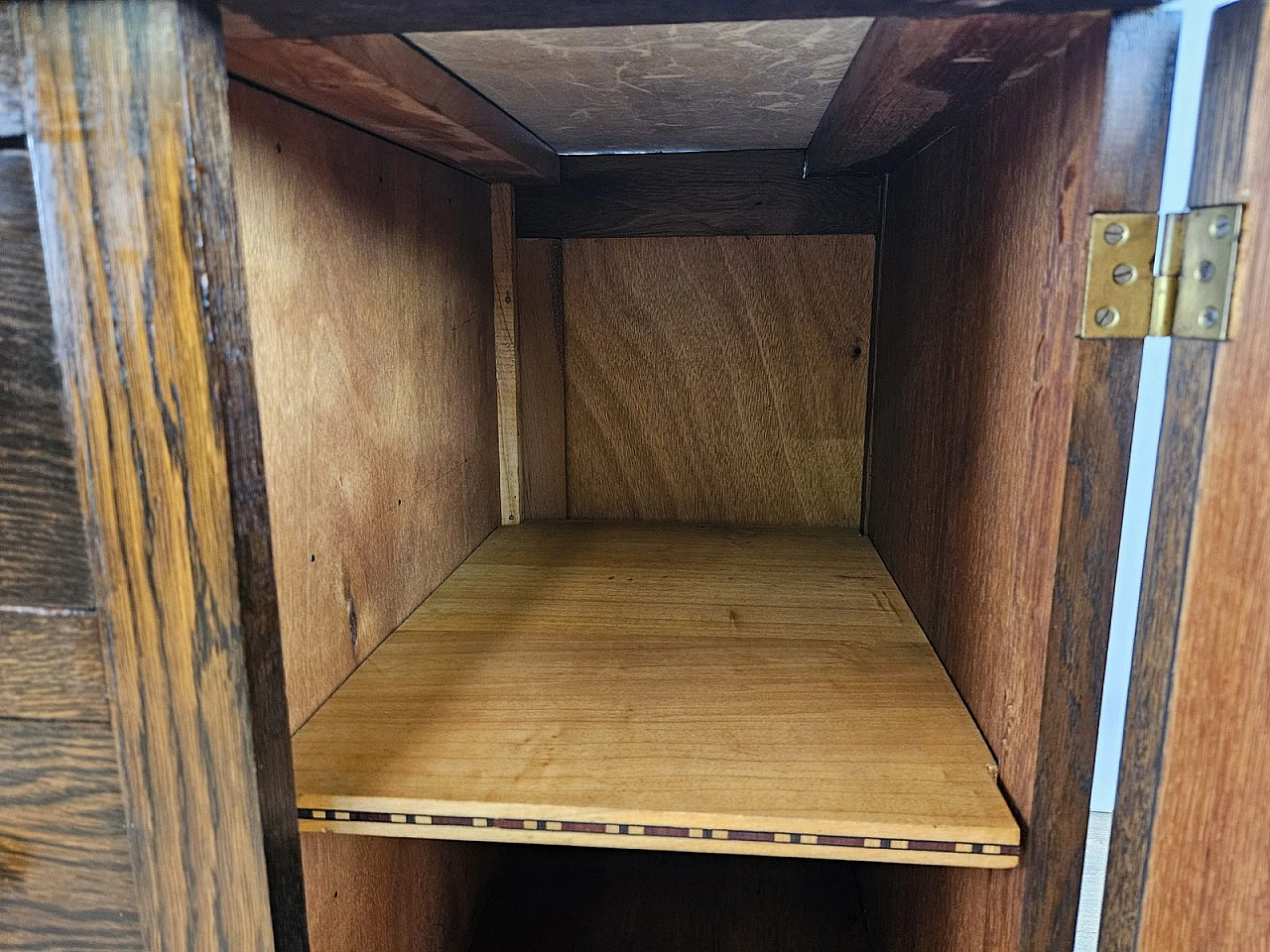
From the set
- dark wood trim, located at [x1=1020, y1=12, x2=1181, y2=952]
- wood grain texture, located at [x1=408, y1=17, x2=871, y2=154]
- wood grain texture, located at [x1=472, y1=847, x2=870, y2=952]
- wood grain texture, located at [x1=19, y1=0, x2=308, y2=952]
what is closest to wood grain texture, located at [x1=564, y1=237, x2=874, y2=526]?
wood grain texture, located at [x1=408, y1=17, x2=871, y2=154]

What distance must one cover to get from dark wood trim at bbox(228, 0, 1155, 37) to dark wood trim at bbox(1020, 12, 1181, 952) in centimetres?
5

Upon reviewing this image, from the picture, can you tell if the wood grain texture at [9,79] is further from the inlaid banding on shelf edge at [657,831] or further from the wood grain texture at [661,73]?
the inlaid banding on shelf edge at [657,831]

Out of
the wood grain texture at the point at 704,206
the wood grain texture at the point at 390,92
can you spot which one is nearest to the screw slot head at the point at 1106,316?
the wood grain texture at the point at 390,92

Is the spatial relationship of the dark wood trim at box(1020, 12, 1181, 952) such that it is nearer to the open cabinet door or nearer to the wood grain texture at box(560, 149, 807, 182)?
the open cabinet door

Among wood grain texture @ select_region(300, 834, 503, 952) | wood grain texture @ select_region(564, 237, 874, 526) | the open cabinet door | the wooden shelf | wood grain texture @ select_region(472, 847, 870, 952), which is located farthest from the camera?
wood grain texture @ select_region(564, 237, 874, 526)

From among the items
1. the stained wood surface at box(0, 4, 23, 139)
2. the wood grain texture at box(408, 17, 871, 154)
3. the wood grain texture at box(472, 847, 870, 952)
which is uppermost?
the wood grain texture at box(408, 17, 871, 154)

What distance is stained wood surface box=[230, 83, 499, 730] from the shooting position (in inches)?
29.7

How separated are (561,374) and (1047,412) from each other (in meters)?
0.94

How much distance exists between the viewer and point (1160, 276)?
553 millimetres

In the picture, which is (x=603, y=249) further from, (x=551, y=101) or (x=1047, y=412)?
(x=1047, y=412)

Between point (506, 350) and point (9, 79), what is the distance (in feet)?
3.21

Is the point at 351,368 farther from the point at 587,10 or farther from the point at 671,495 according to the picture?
the point at 671,495

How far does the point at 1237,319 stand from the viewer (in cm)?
48

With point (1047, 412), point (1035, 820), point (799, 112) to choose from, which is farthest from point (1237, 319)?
point (799, 112)
